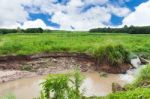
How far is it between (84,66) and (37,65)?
12.5 feet

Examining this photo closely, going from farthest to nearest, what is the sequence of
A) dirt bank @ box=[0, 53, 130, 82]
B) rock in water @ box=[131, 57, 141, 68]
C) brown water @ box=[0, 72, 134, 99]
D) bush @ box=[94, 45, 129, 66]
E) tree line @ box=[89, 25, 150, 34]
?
tree line @ box=[89, 25, 150, 34] → rock in water @ box=[131, 57, 141, 68] → dirt bank @ box=[0, 53, 130, 82] → bush @ box=[94, 45, 129, 66] → brown water @ box=[0, 72, 134, 99]

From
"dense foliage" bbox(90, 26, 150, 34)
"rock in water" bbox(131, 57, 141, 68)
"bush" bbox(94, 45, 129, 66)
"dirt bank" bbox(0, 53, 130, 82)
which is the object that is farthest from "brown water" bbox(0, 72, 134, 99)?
"dense foliage" bbox(90, 26, 150, 34)

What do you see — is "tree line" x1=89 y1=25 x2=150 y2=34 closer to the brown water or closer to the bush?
the bush

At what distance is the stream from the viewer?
23.4 m

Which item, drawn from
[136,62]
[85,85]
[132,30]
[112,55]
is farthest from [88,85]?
[132,30]

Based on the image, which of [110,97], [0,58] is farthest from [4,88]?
[110,97]

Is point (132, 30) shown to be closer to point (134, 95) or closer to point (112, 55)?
point (112, 55)

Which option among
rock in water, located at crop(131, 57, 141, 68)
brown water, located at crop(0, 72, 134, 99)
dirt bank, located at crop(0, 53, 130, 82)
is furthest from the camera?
rock in water, located at crop(131, 57, 141, 68)

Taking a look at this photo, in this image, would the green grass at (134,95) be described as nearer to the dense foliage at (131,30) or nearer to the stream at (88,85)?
the stream at (88,85)

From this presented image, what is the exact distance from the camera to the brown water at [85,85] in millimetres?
23438

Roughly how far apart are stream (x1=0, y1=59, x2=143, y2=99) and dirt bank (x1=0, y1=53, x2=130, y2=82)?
3.24 feet

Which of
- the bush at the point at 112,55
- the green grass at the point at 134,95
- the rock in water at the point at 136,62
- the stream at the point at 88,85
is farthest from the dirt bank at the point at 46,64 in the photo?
the green grass at the point at 134,95

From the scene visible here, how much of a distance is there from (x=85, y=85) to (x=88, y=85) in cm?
29

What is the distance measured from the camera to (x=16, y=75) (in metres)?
29.0
